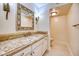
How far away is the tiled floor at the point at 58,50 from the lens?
1360 millimetres

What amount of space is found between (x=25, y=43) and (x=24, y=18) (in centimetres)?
35

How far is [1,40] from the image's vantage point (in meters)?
→ 1.25

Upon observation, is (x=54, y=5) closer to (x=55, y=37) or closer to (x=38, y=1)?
(x=38, y=1)

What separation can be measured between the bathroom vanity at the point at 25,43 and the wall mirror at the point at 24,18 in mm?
100

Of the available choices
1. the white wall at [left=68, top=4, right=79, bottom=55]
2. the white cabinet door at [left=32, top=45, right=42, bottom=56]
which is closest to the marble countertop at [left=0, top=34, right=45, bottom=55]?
the white cabinet door at [left=32, top=45, right=42, bottom=56]

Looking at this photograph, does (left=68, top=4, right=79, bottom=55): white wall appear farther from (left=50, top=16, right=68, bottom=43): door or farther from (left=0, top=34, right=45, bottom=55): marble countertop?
(left=0, top=34, right=45, bottom=55): marble countertop

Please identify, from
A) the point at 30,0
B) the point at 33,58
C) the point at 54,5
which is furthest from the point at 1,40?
the point at 54,5

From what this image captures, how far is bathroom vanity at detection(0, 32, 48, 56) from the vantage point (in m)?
1.13

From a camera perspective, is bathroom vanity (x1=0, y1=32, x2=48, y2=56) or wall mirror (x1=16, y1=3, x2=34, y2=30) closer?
bathroom vanity (x1=0, y1=32, x2=48, y2=56)

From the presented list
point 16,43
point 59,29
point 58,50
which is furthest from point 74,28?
point 16,43

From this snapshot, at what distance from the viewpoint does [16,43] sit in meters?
1.25

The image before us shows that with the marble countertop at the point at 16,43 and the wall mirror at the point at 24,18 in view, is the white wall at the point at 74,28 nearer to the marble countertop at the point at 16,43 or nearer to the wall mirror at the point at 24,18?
the marble countertop at the point at 16,43

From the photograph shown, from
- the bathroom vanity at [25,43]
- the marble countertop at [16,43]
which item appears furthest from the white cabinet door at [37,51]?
the marble countertop at [16,43]

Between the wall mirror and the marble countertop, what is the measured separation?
145 millimetres
